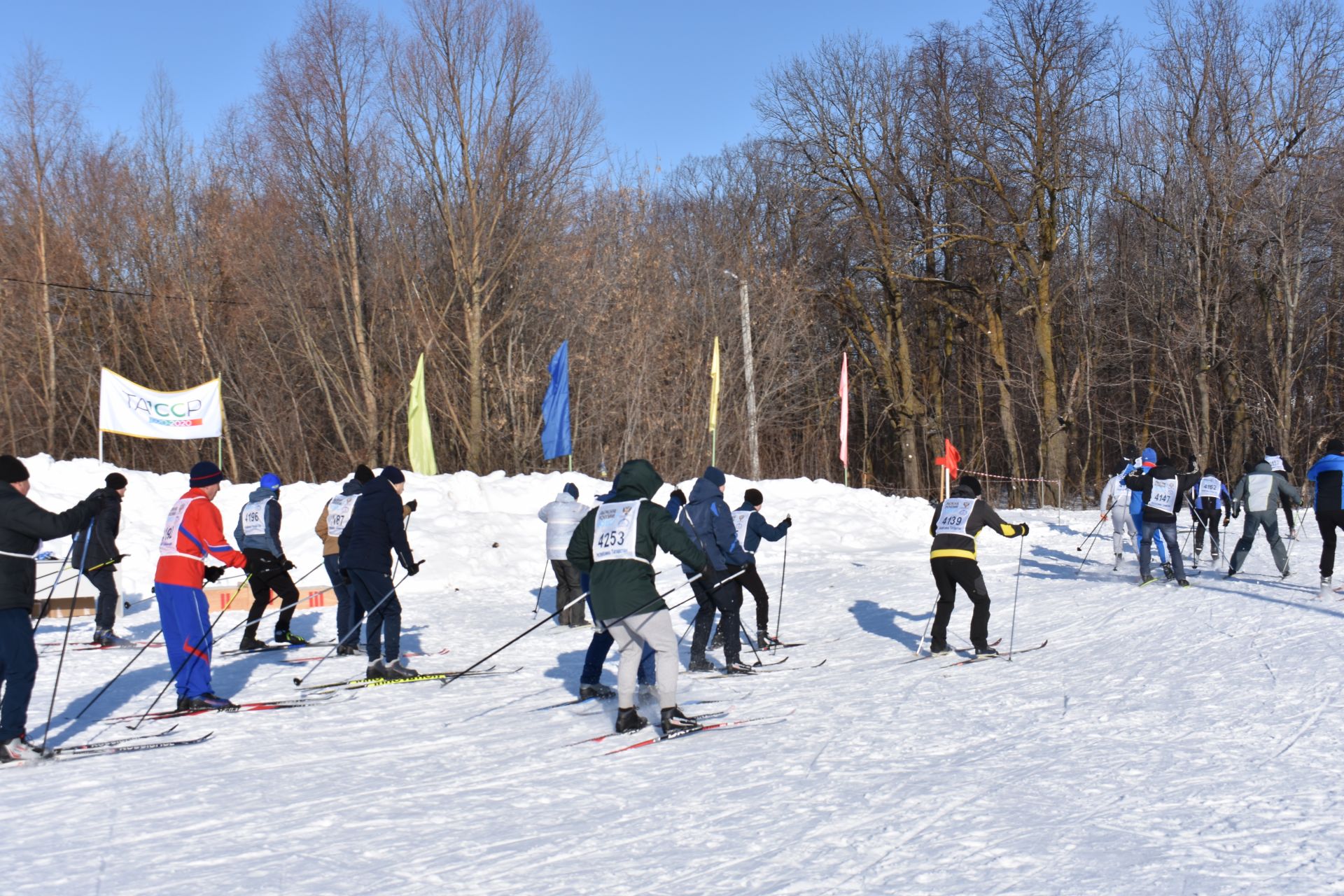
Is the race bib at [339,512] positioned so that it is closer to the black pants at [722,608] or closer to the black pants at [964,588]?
the black pants at [722,608]

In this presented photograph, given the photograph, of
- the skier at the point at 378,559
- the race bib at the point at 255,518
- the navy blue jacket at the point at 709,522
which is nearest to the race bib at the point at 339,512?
the race bib at the point at 255,518

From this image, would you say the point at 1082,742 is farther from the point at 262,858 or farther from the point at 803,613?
the point at 803,613

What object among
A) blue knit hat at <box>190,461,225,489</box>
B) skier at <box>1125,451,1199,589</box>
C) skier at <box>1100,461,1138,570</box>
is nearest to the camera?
blue knit hat at <box>190,461,225,489</box>

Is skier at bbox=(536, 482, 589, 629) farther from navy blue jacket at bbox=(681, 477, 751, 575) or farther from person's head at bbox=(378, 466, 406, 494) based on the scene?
navy blue jacket at bbox=(681, 477, 751, 575)

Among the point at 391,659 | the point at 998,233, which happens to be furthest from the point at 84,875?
the point at 998,233

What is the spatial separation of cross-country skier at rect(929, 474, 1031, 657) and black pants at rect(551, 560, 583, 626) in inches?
205

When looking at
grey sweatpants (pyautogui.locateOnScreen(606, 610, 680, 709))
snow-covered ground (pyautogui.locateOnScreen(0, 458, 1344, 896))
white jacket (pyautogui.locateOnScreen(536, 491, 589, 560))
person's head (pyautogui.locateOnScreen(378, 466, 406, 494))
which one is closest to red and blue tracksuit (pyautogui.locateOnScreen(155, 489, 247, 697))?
snow-covered ground (pyautogui.locateOnScreen(0, 458, 1344, 896))

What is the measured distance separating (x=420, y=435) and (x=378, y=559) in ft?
47.4

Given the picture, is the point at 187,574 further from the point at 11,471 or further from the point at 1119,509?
the point at 1119,509

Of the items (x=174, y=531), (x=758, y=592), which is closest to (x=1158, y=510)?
(x=758, y=592)

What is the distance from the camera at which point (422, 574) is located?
18.2 meters

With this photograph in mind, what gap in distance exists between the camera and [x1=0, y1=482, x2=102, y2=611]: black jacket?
688 cm

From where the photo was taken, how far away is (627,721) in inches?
309

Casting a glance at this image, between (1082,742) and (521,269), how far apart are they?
1037 inches
